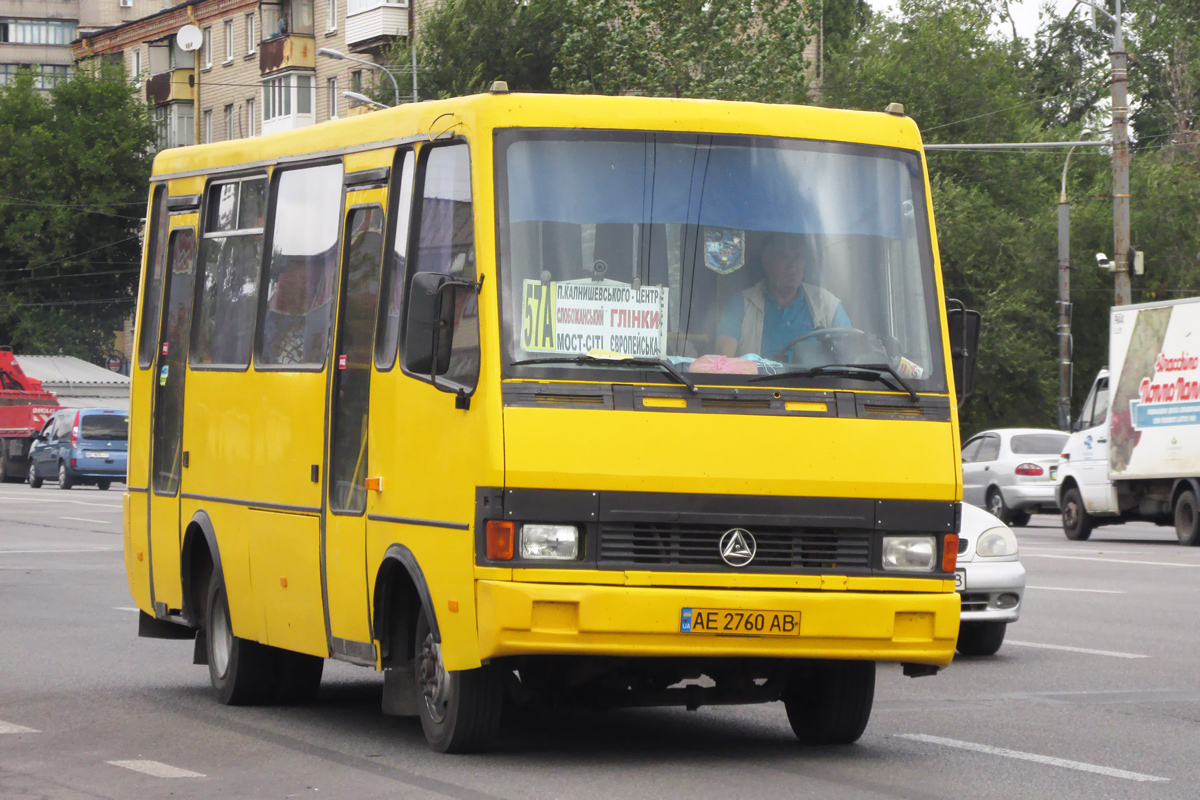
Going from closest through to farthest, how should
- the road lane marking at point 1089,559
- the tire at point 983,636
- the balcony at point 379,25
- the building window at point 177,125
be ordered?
the tire at point 983,636 → the road lane marking at point 1089,559 → the balcony at point 379,25 → the building window at point 177,125

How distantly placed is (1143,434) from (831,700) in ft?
63.4

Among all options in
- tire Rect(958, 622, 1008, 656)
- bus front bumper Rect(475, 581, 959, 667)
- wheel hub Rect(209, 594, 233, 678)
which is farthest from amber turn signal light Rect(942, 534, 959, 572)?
tire Rect(958, 622, 1008, 656)

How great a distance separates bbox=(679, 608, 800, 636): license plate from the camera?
25.3ft

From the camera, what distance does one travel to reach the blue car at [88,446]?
145ft

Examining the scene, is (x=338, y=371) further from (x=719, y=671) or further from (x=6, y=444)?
(x=6, y=444)

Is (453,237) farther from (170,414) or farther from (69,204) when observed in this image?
(69,204)

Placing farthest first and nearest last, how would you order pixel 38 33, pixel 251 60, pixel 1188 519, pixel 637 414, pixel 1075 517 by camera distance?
pixel 38 33 → pixel 251 60 → pixel 1075 517 → pixel 1188 519 → pixel 637 414

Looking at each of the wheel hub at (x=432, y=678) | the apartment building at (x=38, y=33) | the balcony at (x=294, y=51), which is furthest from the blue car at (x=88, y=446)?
the apartment building at (x=38, y=33)

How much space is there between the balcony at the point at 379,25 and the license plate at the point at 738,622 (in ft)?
184

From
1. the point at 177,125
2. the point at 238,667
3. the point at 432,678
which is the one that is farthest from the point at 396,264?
the point at 177,125

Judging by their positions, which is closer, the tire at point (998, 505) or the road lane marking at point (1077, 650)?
the road lane marking at point (1077, 650)

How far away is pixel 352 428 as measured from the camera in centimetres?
904

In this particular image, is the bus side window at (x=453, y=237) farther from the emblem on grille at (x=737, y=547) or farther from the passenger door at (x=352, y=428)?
the emblem on grille at (x=737, y=547)

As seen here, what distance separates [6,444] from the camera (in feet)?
172
